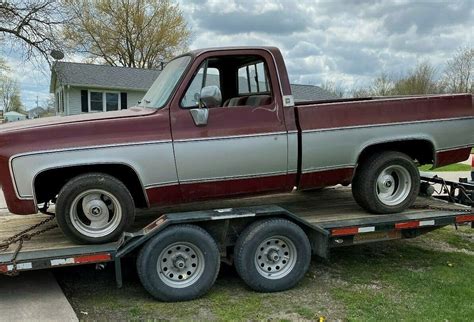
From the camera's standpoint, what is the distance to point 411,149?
595cm

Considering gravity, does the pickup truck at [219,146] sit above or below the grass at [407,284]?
above

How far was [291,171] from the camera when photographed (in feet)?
17.2

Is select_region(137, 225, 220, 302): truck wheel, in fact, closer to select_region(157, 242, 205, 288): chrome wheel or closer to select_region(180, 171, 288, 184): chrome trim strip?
select_region(157, 242, 205, 288): chrome wheel

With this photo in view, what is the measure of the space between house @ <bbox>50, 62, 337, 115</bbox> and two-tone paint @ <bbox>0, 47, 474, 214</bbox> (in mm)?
21248

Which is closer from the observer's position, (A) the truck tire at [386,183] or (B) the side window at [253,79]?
(B) the side window at [253,79]

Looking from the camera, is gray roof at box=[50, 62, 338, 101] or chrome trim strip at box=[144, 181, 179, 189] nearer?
chrome trim strip at box=[144, 181, 179, 189]

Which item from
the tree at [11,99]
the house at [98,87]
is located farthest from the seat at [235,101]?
the tree at [11,99]

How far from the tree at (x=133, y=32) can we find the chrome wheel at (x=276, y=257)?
32.9m

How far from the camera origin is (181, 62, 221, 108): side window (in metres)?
4.95

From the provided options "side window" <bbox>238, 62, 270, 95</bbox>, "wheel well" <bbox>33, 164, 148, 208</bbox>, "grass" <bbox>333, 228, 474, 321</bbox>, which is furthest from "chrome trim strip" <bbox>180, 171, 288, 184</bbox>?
"grass" <bbox>333, 228, 474, 321</bbox>

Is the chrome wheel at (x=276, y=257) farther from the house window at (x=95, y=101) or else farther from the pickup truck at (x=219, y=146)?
the house window at (x=95, y=101)

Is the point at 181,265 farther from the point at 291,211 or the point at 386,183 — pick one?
the point at 386,183

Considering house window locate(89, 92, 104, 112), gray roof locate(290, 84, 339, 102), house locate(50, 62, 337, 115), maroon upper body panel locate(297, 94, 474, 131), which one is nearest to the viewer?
maroon upper body panel locate(297, 94, 474, 131)

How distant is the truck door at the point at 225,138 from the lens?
4.86 metres
